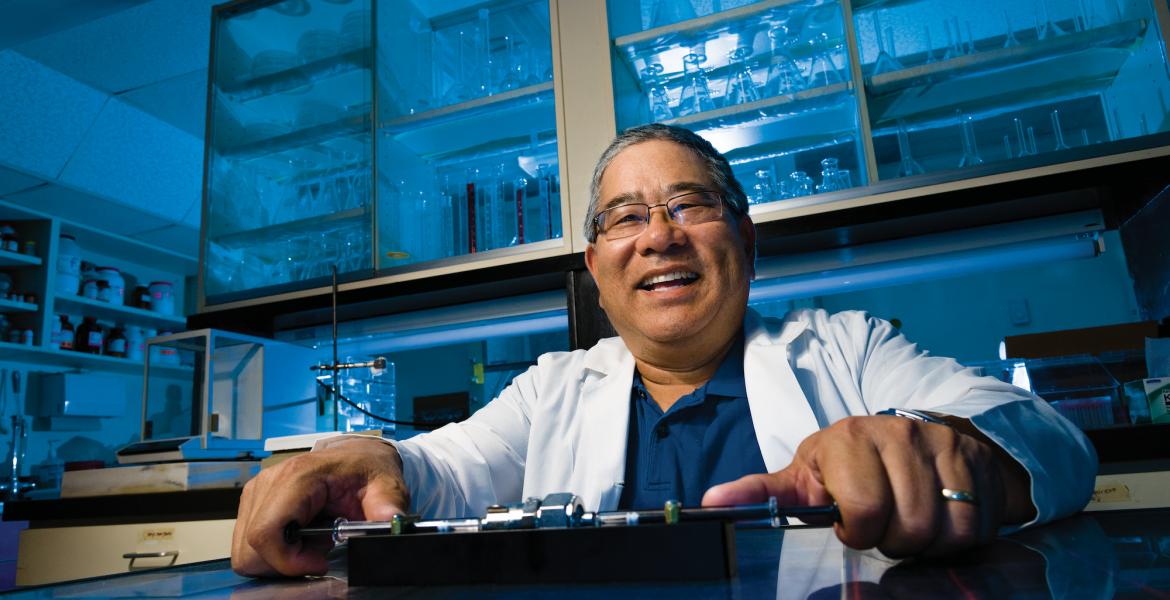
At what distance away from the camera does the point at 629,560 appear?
0.39 meters

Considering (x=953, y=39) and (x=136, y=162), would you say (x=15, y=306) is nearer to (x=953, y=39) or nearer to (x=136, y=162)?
(x=136, y=162)

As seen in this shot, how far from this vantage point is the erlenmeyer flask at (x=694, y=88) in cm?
212

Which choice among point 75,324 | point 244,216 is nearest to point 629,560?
point 244,216

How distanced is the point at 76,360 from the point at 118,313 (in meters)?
0.36

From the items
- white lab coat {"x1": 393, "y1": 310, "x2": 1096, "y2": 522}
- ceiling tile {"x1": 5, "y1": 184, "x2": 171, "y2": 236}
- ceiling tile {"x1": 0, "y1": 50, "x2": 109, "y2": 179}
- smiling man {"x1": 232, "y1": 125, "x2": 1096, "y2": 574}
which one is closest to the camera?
smiling man {"x1": 232, "y1": 125, "x2": 1096, "y2": 574}

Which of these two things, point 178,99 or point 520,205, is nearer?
point 520,205

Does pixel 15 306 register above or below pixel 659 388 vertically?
above

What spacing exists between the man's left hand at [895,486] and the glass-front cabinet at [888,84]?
127 centimetres

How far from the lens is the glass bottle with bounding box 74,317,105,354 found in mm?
4102

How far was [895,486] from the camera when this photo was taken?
0.47 meters

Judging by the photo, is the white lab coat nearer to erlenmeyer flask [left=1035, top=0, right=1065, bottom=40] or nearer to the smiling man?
the smiling man

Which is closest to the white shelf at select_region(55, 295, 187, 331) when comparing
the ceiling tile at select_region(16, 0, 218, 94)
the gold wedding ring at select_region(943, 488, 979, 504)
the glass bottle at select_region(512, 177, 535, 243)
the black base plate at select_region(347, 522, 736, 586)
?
the ceiling tile at select_region(16, 0, 218, 94)

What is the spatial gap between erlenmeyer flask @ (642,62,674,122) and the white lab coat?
1041 mm

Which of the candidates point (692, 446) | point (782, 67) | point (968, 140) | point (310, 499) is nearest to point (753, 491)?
point (310, 499)
